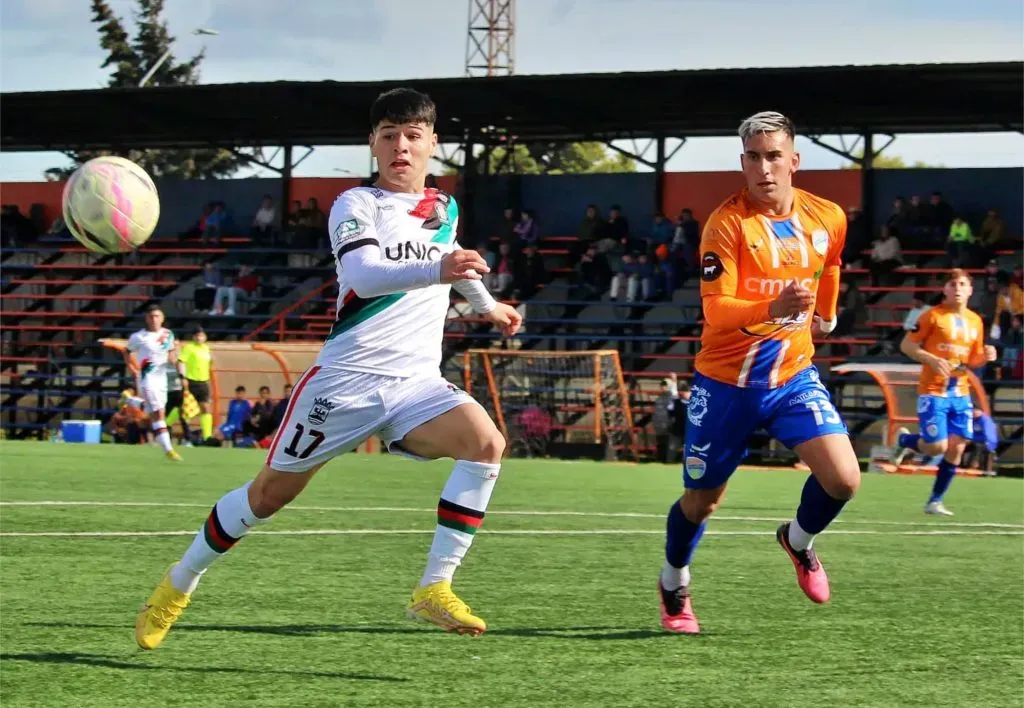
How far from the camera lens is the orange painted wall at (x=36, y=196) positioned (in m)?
42.2

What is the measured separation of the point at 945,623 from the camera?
22.5 ft

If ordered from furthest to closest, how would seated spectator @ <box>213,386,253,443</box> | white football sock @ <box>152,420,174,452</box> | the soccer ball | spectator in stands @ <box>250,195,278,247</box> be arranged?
1. spectator in stands @ <box>250,195,278,247</box>
2. seated spectator @ <box>213,386,253,443</box>
3. white football sock @ <box>152,420,174,452</box>
4. the soccer ball

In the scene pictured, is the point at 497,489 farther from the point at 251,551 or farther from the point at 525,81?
the point at 525,81

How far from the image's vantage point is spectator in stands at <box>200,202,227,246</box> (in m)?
38.9

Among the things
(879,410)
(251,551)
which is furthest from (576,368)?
(251,551)

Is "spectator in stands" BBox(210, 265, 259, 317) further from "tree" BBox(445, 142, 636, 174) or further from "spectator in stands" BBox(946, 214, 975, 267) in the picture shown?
"spectator in stands" BBox(946, 214, 975, 267)

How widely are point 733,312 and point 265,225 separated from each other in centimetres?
3273

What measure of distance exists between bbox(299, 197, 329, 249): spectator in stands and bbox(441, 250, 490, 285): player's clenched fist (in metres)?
31.3

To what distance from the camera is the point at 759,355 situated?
6.65 m

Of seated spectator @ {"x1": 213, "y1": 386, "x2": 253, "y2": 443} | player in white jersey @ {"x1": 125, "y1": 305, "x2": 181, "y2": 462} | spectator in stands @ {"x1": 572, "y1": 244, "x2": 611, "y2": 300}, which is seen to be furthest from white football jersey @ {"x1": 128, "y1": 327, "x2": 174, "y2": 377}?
spectator in stands @ {"x1": 572, "y1": 244, "x2": 611, "y2": 300}

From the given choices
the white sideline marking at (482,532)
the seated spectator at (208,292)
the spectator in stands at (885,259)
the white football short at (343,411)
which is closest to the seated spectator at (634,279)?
the spectator in stands at (885,259)

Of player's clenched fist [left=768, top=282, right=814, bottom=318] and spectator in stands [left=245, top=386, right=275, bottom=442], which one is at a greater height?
player's clenched fist [left=768, top=282, right=814, bottom=318]

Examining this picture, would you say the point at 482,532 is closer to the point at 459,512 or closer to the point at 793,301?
the point at 459,512

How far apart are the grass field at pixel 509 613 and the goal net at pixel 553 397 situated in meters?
13.6
